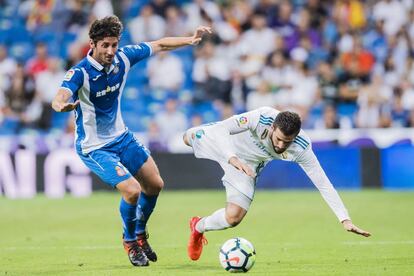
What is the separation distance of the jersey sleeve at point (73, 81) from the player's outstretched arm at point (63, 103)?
0.12 meters

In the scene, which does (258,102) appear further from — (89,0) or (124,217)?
(124,217)

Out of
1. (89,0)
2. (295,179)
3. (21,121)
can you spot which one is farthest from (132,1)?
(295,179)

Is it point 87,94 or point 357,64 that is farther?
point 357,64

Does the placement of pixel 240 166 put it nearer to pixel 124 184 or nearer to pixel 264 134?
pixel 264 134

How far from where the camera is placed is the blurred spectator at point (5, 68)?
67.9 feet

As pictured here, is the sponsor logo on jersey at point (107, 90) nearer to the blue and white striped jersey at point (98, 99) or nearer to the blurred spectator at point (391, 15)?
the blue and white striped jersey at point (98, 99)

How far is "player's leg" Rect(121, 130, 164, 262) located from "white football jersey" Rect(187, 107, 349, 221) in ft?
1.93

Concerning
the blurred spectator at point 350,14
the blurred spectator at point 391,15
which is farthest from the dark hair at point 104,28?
the blurred spectator at point 391,15

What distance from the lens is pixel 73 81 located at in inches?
361

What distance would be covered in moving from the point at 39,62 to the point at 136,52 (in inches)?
446

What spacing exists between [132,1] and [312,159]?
49.7 ft

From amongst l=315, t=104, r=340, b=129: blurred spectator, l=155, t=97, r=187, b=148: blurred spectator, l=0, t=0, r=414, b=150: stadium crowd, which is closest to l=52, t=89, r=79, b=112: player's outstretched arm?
l=0, t=0, r=414, b=150: stadium crowd

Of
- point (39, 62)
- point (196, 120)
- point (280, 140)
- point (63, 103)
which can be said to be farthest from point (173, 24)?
point (63, 103)

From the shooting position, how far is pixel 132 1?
23547mm
